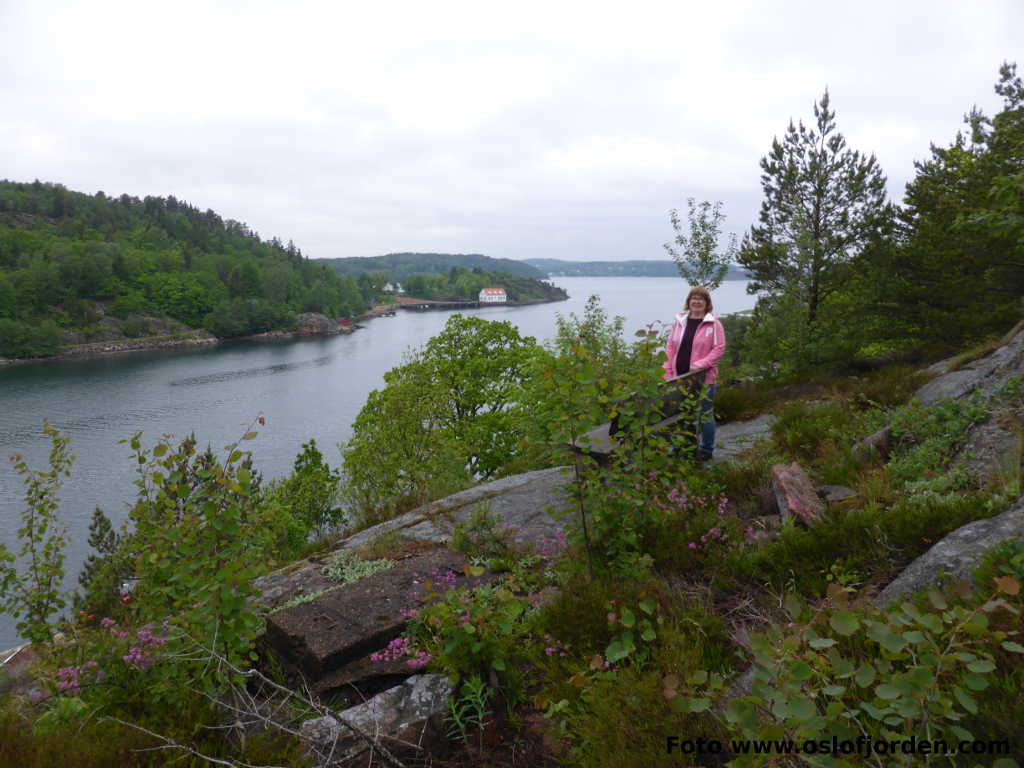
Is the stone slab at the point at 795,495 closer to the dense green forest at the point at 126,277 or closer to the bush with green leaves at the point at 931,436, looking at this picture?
the bush with green leaves at the point at 931,436

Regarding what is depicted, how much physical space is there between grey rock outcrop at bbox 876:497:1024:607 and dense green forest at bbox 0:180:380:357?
11199cm

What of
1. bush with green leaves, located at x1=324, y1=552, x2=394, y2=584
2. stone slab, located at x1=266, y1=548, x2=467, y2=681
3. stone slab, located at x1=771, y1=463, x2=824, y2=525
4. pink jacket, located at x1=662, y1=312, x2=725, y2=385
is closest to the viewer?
stone slab, located at x1=266, y1=548, x2=467, y2=681

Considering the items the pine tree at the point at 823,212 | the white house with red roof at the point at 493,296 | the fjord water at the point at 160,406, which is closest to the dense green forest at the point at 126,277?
the fjord water at the point at 160,406

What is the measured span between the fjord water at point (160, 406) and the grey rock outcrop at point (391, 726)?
24902 millimetres

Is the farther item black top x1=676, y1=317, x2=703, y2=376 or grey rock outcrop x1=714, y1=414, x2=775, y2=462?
grey rock outcrop x1=714, y1=414, x2=775, y2=462

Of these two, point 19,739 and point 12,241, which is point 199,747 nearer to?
point 19,739

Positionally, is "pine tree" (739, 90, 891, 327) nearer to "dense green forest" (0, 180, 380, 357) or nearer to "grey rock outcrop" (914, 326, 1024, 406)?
"grey rock outcrop" (914, 326, 1024, 406)

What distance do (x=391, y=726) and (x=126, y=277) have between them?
147 m

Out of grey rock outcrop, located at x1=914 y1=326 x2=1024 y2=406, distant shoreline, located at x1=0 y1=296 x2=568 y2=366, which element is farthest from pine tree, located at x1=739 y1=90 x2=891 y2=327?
distant shoreline, located at x1=0 y1=296 x2=568 y2=366

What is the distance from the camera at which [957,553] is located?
3.22m

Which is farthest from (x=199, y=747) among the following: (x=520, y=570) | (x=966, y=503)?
(x=966, y=503)

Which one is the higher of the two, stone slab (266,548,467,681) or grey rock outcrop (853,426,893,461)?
grey rock outcrop (853,426,893,461)

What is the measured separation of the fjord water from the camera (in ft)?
122

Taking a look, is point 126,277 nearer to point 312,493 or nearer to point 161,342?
point 161,342
